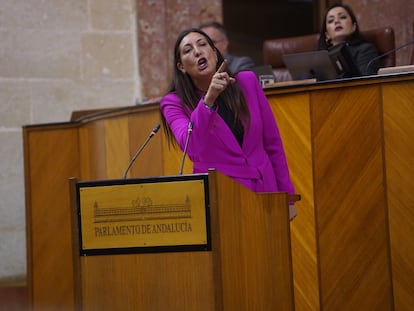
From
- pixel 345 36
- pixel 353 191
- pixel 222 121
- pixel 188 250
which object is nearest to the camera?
pixel 188 250

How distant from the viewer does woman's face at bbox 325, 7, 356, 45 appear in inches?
205

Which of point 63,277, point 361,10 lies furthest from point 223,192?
point 361,10

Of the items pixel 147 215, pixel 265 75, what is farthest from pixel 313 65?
pixel 147 215

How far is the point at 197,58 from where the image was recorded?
9.98 feet

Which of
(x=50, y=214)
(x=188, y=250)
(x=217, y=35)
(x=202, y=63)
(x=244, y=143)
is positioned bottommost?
(x=188, y=250)

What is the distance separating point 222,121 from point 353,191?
1.13 metres

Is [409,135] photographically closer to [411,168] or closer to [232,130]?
[411,168]

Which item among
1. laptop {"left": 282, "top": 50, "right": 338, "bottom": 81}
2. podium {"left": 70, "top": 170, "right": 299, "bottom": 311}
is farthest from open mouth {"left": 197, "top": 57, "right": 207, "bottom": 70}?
laptop {"left": 282, "top": 50, "right": 338, "bottom": 81}

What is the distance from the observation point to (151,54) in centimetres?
655

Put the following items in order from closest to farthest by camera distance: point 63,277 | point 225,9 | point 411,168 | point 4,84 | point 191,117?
point 191,117 → point 411,168 → point 63,277 → point 4,84 → point 225,9

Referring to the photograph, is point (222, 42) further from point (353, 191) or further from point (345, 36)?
point (353, 191)

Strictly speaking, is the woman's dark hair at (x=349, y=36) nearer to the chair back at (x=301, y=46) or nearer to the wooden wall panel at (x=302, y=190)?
the chair back at (x=301, y=46)

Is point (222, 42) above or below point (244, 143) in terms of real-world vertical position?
above

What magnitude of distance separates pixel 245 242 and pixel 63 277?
9.41 feet
